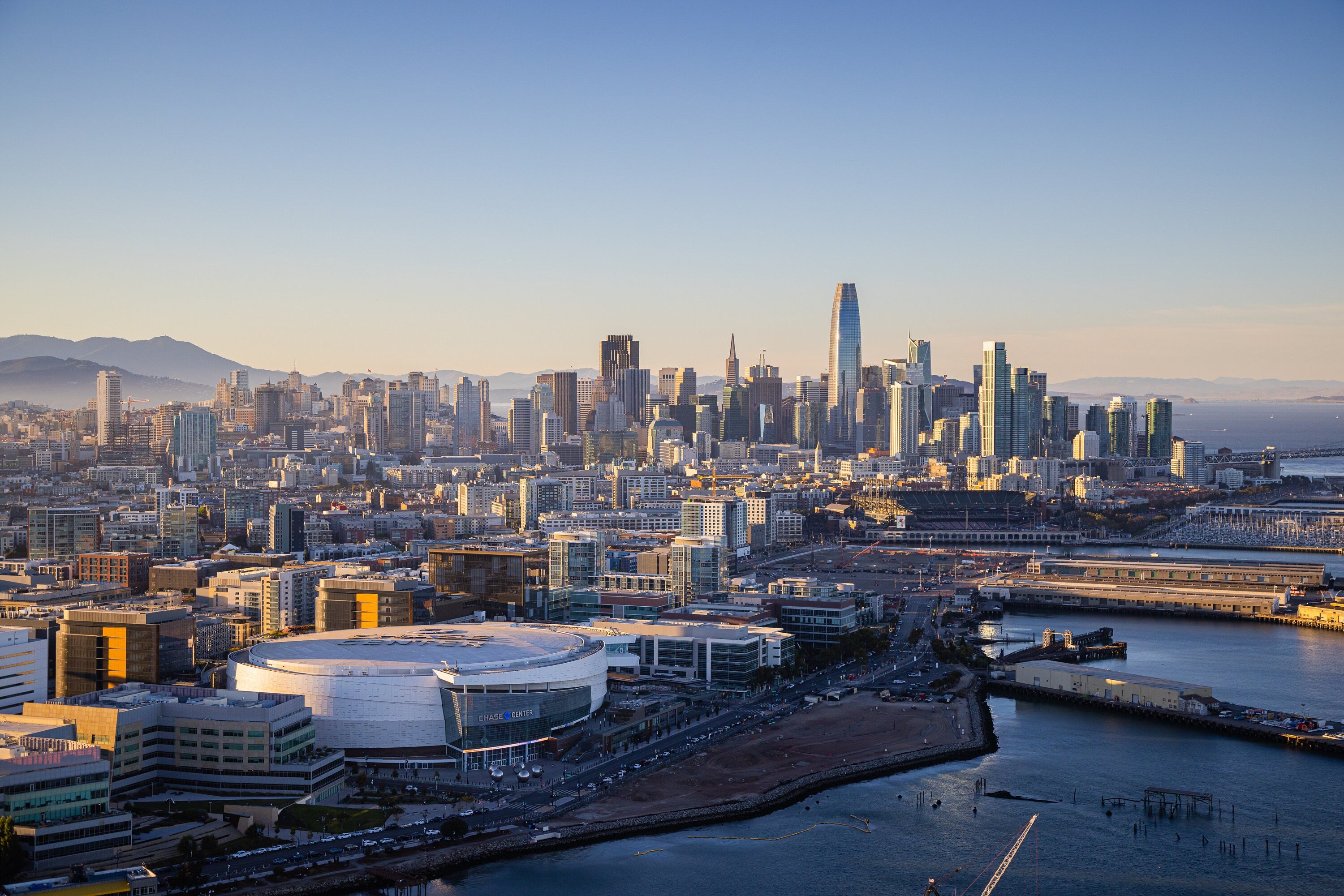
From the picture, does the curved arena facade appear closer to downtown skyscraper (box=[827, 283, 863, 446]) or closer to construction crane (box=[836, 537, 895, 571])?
construction crane (box=[836, 537, 895, 571])

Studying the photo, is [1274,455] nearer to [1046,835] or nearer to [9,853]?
[1046,835]

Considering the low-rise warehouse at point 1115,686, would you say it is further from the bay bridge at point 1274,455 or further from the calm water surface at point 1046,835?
the bay bridge at point 1274,455

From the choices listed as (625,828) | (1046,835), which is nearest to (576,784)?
(625,828)

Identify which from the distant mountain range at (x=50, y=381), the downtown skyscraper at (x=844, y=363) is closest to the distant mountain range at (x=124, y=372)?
the distant mountain range at (x=50, y=381)

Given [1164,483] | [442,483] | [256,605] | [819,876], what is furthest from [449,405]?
[819,876]

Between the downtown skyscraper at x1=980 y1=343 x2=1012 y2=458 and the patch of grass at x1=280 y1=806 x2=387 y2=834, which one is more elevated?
the downtown skyscraper at x1=980 y1=343 x2=1012 y2=458

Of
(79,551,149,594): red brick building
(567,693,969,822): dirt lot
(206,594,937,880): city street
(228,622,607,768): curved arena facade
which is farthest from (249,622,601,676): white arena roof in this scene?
(79,551,149,594): red brick building
